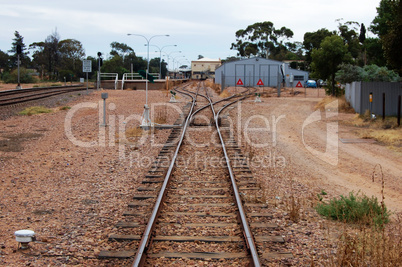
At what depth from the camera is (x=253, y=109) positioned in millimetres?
26109

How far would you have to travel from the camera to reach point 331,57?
1233 inches

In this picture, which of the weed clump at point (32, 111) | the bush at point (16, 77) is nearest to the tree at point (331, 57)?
the weed clump at point (32, 111)

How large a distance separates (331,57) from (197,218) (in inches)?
1073

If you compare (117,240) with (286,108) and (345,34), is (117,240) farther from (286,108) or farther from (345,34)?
(345,34)

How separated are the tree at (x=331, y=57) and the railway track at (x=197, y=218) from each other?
73.3 feet

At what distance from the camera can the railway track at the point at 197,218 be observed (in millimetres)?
5387

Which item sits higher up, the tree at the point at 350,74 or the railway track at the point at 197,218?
the tree at the point at 350,74

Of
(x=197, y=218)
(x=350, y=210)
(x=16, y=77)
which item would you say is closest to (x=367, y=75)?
(x=350, y=210)

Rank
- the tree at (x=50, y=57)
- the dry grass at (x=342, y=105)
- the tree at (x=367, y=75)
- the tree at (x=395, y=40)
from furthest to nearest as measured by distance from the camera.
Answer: the tree at (x=50, y=57) < the tree at (x=367, y=75) < the dry grass at (x=342, y=105) < the tree at (x=395, y=40)

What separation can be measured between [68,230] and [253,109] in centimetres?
2063

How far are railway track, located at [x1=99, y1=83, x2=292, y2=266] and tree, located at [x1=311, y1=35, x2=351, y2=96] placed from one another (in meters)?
22.3

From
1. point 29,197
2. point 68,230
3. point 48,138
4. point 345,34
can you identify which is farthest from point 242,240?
point 345,34

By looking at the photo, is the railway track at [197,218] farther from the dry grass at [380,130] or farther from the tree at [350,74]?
the tree at [350,74]

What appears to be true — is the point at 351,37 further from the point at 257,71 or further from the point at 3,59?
the point at 3,59
